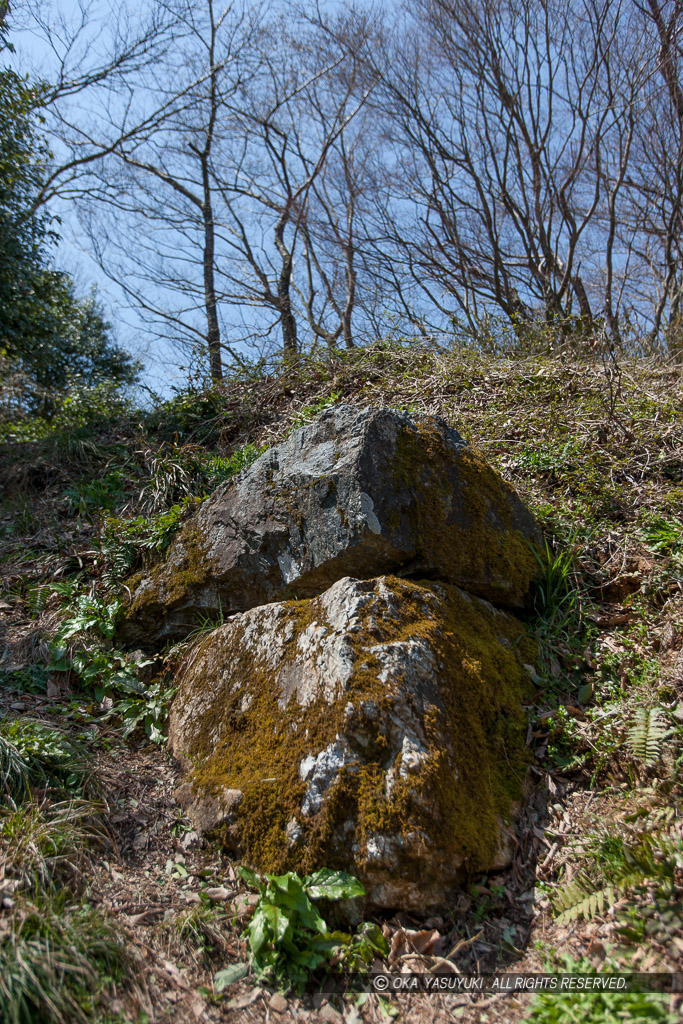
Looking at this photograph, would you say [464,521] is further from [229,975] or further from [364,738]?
[229,975]

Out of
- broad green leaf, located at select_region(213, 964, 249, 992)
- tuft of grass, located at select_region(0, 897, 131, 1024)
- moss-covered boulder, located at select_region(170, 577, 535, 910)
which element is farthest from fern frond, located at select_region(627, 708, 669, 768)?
tuft of grass, located at select_region(0, 897, 131, 1024)

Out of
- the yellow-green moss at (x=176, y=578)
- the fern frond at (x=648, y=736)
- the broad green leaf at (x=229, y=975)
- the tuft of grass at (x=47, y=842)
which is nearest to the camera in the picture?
the broad green leaf at (x=229, y=975)

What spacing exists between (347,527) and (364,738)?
129 centimetres

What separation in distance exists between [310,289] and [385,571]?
13757 mm

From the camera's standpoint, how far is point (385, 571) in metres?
3.43

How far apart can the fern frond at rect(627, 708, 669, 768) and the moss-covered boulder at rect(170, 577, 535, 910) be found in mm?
539

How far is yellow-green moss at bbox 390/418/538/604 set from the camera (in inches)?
137

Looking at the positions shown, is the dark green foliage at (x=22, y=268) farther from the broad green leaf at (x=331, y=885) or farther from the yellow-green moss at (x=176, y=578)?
the broad green leaf at (x=331, y=885)

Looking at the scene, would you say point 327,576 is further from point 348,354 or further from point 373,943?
point 348,354

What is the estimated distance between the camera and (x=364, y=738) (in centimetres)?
242

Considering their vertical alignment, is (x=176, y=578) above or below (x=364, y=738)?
above

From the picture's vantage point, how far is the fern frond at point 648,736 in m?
2.48

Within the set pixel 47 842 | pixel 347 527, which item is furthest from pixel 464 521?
pixel 47 842

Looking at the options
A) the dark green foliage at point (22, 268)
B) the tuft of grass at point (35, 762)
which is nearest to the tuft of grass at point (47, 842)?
the tuft of grass at point (35, 762)
